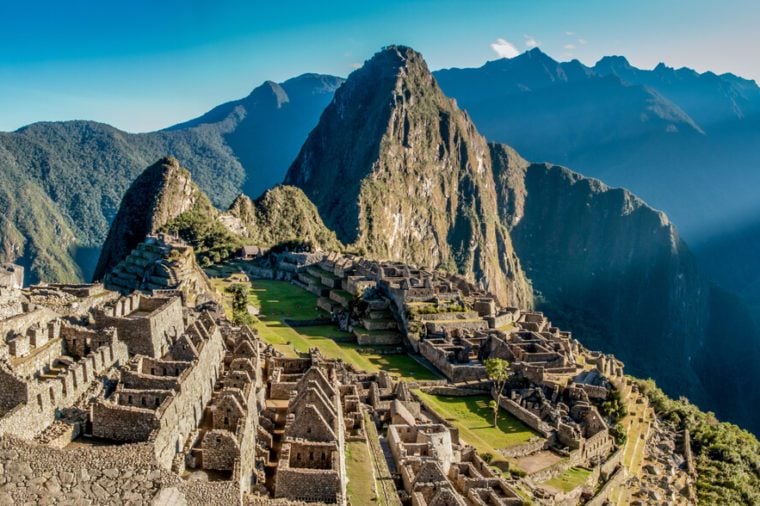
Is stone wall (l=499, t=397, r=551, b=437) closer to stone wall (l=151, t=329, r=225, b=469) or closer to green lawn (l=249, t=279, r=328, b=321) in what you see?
stone wall (l=151, t=329, r=225, b=469)

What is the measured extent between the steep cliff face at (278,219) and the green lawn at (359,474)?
328 ft

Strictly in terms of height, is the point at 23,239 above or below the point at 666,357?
above

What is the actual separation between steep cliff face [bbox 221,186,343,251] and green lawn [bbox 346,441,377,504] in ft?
328

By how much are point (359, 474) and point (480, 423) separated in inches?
729

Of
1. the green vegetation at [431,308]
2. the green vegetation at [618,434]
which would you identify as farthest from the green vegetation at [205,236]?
the green vegetation at [618,434]

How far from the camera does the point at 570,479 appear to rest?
34438 millimetres

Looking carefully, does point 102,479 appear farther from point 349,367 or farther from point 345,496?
point 349,367

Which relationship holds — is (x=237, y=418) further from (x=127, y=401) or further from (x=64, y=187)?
(x=64, y=187)

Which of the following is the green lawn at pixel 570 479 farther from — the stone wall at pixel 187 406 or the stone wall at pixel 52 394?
the stone wall at pixel 52 394

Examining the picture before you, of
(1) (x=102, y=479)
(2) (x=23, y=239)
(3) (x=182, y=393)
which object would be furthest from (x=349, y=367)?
(2) (x=23, y=239)

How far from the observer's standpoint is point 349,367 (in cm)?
4094

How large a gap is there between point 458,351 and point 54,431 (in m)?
36.8

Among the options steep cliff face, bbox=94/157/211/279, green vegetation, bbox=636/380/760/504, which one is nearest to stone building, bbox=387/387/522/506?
green vegetation, bbox=636/380/760/504

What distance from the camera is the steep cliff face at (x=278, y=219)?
420 feet
